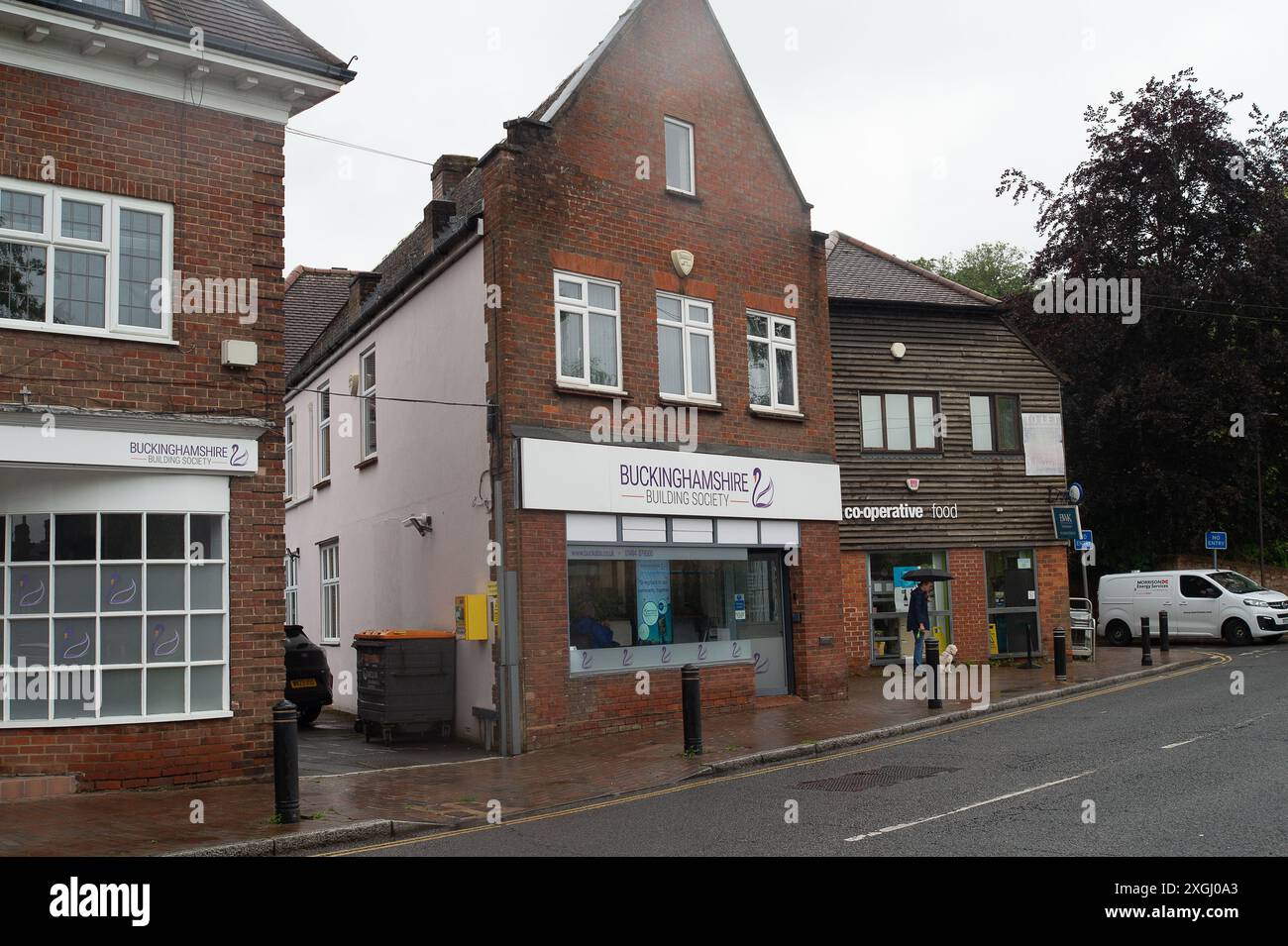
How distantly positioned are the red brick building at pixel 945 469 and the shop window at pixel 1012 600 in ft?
0.07

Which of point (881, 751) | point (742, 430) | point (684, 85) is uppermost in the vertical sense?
point (684, 85)

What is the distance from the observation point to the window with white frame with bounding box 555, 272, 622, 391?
1644 centimetres

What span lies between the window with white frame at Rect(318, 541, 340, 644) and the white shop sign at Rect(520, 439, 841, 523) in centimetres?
821

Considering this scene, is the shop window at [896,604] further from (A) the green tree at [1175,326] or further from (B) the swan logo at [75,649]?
(B) the swan logo at [75,649]

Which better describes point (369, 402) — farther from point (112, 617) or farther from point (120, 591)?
point (112, 617)

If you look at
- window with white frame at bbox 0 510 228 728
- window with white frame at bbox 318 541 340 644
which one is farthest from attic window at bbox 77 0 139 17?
window with white frame at bbox 318 541 340 644

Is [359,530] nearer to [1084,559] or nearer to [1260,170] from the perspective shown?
[1084,559]

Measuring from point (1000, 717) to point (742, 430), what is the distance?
569 centimetres

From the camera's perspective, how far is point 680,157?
18422mm

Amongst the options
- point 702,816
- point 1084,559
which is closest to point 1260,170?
point 1084,559

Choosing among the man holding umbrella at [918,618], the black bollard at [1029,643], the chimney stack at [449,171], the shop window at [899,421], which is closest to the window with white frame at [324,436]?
the chimney stack at [449,171]

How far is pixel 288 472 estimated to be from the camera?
2641cm

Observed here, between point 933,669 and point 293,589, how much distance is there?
15.0 metres
